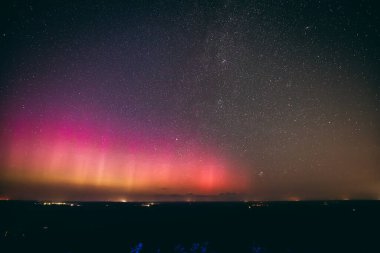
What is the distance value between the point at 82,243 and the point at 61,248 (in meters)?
3.43

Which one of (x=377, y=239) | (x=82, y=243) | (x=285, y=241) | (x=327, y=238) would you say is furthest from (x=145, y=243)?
(x=377, y=239)

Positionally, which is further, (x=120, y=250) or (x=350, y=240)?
(x=350, y=240)

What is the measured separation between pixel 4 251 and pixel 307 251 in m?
27.8

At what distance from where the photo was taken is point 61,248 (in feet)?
79.3

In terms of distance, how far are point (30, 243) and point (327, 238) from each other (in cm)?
3441

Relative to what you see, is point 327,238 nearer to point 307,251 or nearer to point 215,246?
point 307,251

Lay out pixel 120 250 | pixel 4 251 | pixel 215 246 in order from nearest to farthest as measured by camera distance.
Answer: pixel 4 251, pixel 120 250, pixel 215 246

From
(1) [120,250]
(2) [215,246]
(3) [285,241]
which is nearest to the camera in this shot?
(1) [120,250]

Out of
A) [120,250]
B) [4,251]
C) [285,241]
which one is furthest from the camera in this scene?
[285,241]

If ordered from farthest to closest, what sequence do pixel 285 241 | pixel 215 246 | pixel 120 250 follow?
pixel 285 241, pixel 215 246, pixel 120 250

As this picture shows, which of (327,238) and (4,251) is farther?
(327,238)

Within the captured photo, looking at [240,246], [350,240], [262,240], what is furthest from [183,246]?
[350,240]

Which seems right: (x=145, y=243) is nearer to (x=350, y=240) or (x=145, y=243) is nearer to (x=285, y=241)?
(x=285, y=241)

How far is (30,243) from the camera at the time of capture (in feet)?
87.2
